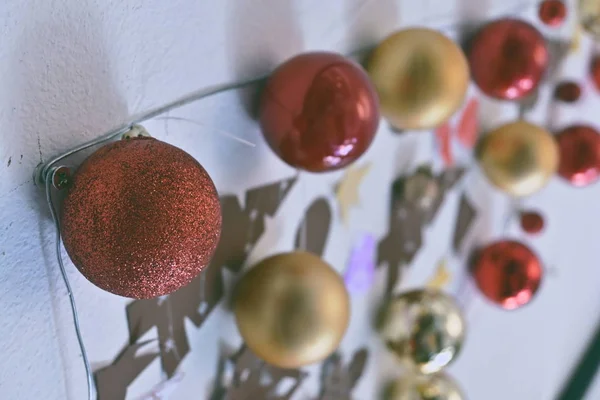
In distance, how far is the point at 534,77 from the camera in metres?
0.68

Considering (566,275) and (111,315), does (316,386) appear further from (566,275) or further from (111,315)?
(566,275)

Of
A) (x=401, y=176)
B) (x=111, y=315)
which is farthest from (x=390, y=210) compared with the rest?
(x=111, y=315)

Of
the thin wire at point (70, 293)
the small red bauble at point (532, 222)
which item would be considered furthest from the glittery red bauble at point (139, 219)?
the small red bauble at point (532, 222)

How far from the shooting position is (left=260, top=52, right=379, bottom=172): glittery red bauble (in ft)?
1.43

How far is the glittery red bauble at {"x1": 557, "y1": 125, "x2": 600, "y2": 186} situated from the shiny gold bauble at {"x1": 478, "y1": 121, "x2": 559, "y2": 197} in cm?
11

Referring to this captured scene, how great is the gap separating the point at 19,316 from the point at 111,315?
0.22 feet

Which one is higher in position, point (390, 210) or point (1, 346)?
point (1, 346)

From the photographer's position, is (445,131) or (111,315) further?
(445,131)

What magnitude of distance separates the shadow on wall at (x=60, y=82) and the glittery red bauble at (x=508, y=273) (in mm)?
567

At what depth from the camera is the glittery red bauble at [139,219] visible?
0.32m

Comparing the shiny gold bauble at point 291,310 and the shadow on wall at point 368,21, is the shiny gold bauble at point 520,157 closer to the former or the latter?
the shadow on wall at point 368,21

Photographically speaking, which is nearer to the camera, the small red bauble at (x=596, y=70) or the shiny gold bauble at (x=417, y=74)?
the shiny gold bauble at (x=417, y=74)

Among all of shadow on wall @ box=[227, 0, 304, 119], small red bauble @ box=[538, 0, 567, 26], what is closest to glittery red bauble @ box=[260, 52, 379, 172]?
shadow on wall @ box=[227, 0, 304, 119]

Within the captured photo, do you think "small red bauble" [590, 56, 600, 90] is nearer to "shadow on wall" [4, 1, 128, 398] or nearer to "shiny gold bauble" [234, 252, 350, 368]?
"shiny gold bauble" [234, 252, 350, 368]
